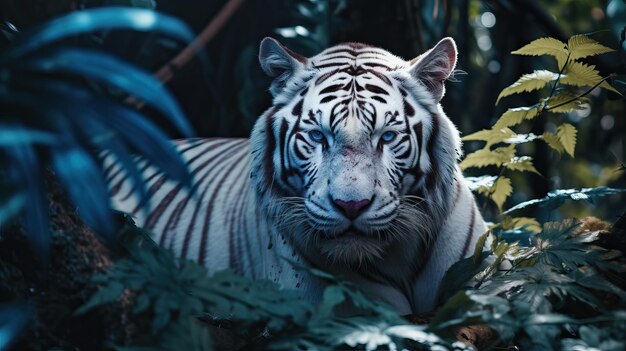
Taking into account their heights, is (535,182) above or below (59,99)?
below

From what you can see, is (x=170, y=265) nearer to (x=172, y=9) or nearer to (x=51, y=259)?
(x=51, y=259)

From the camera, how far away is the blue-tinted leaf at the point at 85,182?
59.4 inches

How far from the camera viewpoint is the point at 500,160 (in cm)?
307

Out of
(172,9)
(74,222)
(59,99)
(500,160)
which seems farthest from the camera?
(172,9)

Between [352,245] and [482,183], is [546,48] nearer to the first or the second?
[482,183]

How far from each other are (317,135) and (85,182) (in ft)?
4.25

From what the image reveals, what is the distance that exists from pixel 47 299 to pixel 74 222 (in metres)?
0.21

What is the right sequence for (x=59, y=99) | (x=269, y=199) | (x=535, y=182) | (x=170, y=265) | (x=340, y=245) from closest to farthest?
1. (x=59, y=99)
2. (x=170, y=265)
3. (x=340, y=245)
4. (x=269, y=199)
5. (x=535, y=182)

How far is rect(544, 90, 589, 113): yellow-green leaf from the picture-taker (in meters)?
2.81

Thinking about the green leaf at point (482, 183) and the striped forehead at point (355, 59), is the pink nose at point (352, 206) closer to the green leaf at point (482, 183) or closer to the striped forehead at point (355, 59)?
the striped forehead at point (355, 59)

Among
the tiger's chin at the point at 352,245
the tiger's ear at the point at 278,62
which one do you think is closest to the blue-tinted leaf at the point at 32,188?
the tiger's chin at the point at 352,245

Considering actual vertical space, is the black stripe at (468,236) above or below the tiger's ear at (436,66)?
below

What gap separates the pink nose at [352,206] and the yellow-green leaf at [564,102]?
0.80 metres

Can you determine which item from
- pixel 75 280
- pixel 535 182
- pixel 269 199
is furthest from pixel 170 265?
pixel 535 182
